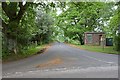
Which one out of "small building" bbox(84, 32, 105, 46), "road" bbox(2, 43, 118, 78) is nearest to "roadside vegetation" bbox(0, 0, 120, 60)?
"small building" bbox(84, 32, 105, 46)

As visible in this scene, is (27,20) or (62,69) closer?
(62,69)

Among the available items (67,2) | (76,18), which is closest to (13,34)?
(67,2)

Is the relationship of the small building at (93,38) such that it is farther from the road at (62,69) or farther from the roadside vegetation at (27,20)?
the road at (62,69)

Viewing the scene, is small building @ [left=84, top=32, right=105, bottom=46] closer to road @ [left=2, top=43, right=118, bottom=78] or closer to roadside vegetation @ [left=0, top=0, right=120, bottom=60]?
roadside vegetation @ [left=0, top=0, right=120, bottom=60]

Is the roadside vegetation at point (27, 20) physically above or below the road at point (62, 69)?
above

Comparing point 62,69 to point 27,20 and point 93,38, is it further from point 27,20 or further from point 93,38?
point 93,38

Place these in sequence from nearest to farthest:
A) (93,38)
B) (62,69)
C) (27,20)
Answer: (62,69) < (27,20) < (93,38)

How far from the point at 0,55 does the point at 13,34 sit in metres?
3.75

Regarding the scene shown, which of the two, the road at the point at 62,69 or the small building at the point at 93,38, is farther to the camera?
the small building at the point at 93,38

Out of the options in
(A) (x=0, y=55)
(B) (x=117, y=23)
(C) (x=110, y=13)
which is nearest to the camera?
(A) (x=0, y=55)

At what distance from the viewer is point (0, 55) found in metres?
23.0

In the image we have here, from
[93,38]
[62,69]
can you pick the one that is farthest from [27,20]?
[93,38]

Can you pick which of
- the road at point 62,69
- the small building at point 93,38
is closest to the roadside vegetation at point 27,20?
the small building at point 93,38

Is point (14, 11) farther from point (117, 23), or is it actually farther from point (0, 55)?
point (117, 23)
